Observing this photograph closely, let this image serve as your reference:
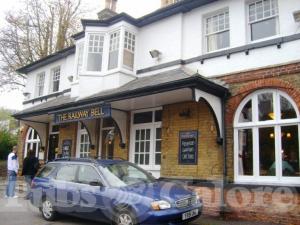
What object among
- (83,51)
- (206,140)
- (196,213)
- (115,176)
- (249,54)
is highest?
(83,51)

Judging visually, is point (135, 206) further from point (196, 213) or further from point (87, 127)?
point (87, 127)

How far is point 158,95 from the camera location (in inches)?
436

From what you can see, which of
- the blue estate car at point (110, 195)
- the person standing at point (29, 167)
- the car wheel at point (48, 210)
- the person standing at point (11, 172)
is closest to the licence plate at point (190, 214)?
the blue estate car at point (110, 195)

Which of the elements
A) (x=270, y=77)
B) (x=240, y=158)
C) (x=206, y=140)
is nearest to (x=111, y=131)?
(x=206, y=140)

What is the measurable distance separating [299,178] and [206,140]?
2984 millimetres

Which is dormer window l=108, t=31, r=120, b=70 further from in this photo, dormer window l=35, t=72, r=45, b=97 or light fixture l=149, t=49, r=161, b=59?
dormer window l=35, t=72, r=45, b=97

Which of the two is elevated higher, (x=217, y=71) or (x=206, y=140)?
(x=217, y=71)

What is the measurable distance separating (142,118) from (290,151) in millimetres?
5813

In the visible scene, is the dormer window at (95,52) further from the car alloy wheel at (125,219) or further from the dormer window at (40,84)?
the car alloy wheel at (125,219)

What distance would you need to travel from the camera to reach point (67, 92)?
17484 millimetres

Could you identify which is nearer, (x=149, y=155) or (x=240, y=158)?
(x=240, y=158)

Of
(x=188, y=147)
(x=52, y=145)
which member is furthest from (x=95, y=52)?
(x=52, y=145)

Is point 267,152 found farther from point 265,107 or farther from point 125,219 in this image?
point 125,219

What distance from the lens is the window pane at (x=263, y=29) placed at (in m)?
10.4
